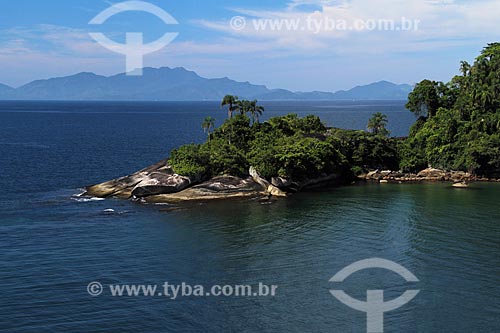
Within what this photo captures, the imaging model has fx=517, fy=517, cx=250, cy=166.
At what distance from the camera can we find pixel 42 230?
51656 millimetres

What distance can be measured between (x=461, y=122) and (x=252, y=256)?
Result: 61.6 meters

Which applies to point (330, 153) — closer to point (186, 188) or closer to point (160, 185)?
point (186, 188)

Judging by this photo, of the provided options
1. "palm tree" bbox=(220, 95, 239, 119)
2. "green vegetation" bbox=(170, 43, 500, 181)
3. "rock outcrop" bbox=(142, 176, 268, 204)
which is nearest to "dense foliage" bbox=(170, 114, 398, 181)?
"green vegetation" bbox=(170, 43, 500, 181)

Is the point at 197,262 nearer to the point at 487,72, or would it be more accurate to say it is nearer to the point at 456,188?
the point at 456,188

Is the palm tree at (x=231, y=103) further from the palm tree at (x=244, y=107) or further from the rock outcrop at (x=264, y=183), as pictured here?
the rock outcrop at (x=264, y=183)

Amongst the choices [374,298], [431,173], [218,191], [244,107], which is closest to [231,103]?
[244,107]

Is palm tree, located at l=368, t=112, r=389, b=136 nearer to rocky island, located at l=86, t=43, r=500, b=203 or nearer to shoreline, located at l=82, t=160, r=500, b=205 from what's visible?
rocky island, located at l=86, t=43, r=500, b=203

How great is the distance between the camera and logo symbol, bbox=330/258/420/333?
32438 mm

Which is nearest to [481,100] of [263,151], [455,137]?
[455,137]

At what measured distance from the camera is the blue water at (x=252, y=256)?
3256 centimetres

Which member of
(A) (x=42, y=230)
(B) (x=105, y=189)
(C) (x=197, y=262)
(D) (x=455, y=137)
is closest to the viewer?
(C) (x=197, y=262)

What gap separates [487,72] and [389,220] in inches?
2234

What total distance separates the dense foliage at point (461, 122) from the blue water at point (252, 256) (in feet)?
31.9

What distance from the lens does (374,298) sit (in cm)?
3547
